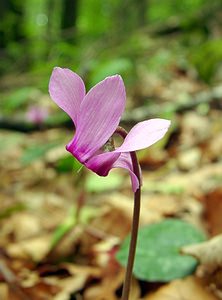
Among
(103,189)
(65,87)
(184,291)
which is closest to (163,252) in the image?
(184,291)

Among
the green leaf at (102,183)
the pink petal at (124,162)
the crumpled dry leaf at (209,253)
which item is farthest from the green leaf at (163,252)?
the green leaf at (102,183)

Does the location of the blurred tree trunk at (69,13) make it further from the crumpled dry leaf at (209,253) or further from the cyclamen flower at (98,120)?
the cyclamen flower at (98,120)

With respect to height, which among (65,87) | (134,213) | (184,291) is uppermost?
(65,87)

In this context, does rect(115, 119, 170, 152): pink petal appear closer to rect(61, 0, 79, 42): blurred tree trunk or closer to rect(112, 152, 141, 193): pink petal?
rect(112, 152, 141, 193): pink petal

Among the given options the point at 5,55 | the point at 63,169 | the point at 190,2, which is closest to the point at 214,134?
the point at 63,169

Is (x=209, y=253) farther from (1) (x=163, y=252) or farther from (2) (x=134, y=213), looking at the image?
(2) (x=134, y=213)

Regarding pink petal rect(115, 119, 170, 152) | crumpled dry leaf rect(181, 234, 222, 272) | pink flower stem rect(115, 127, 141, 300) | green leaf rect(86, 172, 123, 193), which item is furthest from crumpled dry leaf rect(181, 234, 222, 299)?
green leaf rect(86, 172, 123, 193)

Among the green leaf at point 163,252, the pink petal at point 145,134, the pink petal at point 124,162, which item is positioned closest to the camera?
the pink petal at point 145,134
